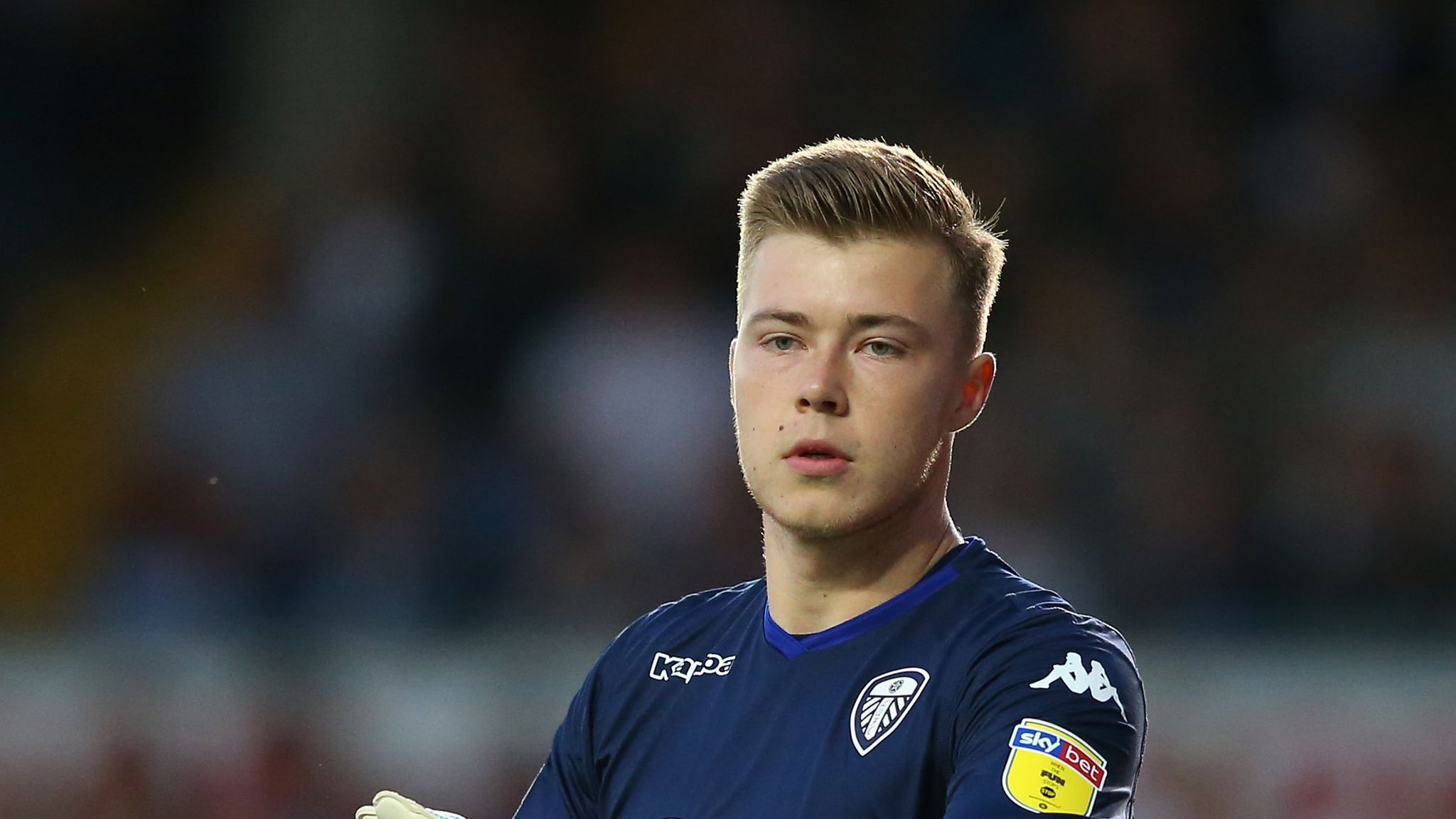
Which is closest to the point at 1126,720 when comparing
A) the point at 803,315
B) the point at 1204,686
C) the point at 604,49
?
the point at 803,315

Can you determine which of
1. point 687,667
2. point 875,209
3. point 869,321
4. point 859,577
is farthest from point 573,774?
point 875,209

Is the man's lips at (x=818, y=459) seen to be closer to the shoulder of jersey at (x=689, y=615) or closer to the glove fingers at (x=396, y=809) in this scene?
the shoulder of jersey at (x=689, y=615)

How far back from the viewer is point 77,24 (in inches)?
379

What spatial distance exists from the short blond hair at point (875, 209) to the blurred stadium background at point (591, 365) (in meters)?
3.55

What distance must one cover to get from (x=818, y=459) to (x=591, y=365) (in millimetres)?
5121

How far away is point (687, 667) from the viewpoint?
3.45 meters

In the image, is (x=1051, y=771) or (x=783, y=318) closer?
(x=1051, y=771)

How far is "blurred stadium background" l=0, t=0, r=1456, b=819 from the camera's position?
6.87m

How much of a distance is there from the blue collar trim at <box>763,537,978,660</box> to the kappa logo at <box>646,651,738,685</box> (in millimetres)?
155

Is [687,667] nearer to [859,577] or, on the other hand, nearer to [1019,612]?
[859,577]

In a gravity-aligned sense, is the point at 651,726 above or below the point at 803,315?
below

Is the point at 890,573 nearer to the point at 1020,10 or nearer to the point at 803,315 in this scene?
the point at 803,315

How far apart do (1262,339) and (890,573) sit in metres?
5.44

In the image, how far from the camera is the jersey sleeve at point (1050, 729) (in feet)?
8.68
